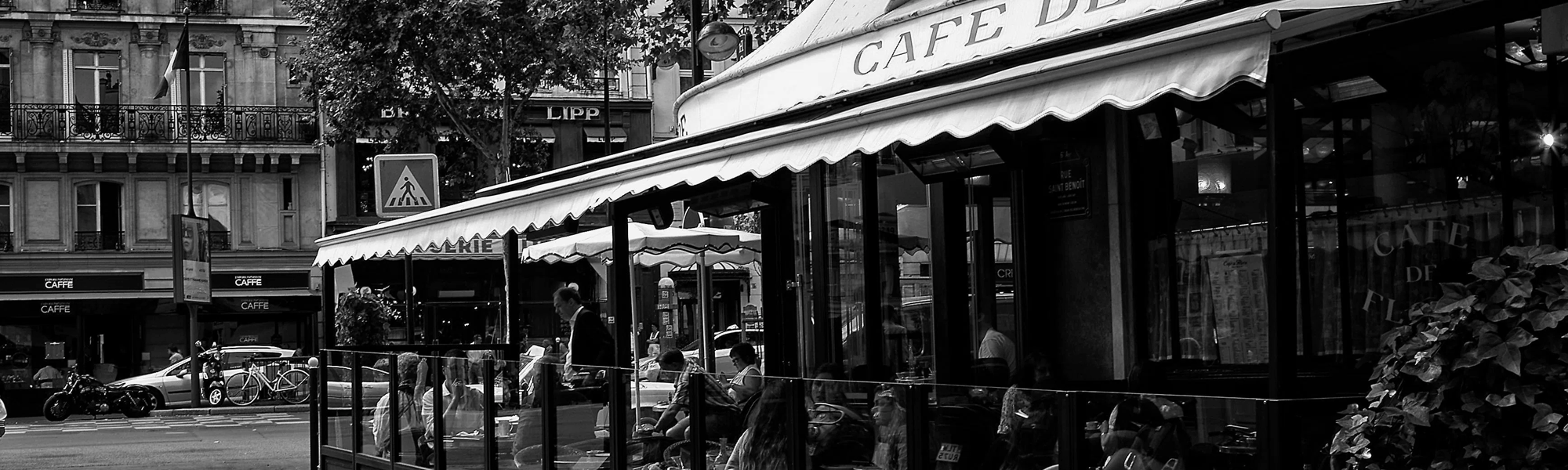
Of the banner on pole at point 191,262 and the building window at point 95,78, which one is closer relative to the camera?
the banner on pole at point 191,262

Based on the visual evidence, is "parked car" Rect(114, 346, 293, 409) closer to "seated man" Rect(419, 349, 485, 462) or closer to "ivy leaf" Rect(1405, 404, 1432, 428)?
"seated man" Rect(419, 349, 485, 462)

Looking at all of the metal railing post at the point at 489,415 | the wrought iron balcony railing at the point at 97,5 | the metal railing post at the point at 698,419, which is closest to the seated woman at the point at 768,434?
the metal railing post at the point at 698,419

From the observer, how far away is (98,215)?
3788cm

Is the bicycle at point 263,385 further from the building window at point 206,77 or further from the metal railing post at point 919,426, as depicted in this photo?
the metal railing post at point 919,426

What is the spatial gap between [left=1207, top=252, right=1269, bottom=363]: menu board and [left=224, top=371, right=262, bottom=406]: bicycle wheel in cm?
2677

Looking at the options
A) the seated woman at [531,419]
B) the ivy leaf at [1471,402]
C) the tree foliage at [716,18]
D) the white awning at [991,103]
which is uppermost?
the tree foliage at [716,18]

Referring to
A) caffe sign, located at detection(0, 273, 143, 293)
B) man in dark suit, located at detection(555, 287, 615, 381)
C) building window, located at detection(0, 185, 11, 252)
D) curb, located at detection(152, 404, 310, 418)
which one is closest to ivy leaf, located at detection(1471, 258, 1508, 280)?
man in dark suit, located at detection(555, 287, 615, 381)

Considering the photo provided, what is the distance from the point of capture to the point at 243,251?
126ft

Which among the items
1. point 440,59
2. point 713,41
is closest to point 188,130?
point 440,59

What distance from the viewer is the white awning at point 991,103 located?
443 cm

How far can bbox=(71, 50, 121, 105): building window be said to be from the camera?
37.4 metres

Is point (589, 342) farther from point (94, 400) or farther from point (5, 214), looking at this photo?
point (5, 214)

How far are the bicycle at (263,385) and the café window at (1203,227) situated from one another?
26.0 metres

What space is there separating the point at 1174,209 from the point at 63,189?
3493 centimetres
